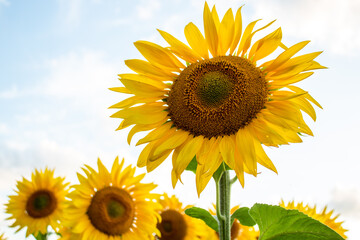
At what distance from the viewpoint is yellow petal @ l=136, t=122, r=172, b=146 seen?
2.87m

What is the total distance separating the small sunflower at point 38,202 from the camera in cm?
784

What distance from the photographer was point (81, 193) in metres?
5.76

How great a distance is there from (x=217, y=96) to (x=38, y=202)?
20.7ft

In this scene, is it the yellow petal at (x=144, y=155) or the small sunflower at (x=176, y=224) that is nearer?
the yellow petal at (x=144, y=155)

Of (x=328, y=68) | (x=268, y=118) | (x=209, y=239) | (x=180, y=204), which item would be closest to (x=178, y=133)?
(x=268, y=118)

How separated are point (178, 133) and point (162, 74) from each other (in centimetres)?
51

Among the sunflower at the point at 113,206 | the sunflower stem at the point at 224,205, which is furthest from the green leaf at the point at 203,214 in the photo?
the sunflower at the point at 113,206

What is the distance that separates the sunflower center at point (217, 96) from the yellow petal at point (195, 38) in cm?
11

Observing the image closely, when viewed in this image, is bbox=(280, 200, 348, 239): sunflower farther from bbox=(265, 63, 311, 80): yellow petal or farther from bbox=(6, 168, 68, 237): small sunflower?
bbox=(6, 168, 68, 237): small sunflower

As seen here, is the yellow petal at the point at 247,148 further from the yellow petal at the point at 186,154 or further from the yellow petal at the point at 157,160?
the yellow petal at the point at 157,160

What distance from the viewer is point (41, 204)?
8055mm

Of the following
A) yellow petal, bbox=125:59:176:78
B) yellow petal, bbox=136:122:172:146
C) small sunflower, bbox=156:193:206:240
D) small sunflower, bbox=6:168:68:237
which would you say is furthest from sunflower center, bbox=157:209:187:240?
yellow petal, bbox=125:59:176:78

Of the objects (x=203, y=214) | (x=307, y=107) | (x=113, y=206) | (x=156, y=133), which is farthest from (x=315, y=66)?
(x=113, y=206)

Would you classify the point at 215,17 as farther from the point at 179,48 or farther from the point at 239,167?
the point at 239,167
